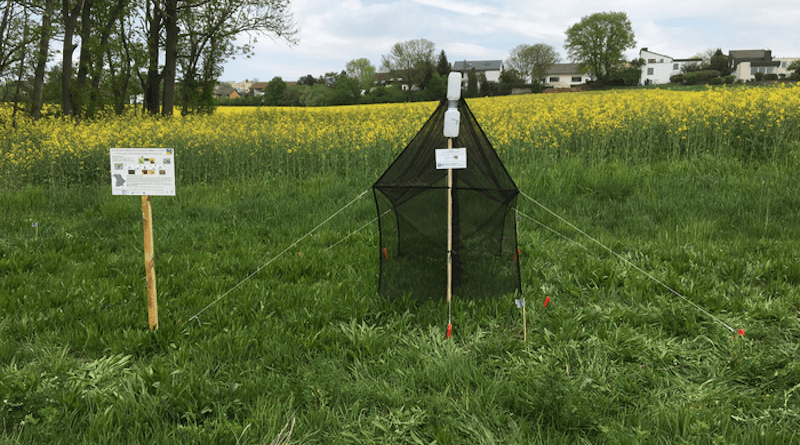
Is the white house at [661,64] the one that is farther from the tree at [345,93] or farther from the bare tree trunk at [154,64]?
the bare tree trunk at [154,64]

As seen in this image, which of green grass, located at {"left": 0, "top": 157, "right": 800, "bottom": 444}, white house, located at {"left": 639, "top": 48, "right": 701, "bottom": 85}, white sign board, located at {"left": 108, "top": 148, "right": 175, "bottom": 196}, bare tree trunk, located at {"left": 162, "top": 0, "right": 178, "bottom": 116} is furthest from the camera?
white house, located at {"left": 639, "top": 48, "right": 701, "bottom": 85}

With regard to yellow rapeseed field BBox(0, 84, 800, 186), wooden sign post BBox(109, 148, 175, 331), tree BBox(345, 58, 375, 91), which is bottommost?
wooden sign post BBox(109, 148, 175, 331)

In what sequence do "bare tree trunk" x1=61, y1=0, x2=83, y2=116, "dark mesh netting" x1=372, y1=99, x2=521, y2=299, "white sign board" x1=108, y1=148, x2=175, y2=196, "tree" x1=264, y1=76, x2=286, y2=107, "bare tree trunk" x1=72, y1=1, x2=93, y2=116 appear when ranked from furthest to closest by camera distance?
"tree" x1=264, y1=76, x2=286, y2=107 → "bare tree trunk" x1=72, y1=1, x2=93, y2=116 → "bare tree trunk" x1=61, y1=0, x2=83, y2=116 → "dark mesh netting" x1=372, y1=99, x2=521, y2=299 → "white sign board" x1=108, y1=148, x2=175, y2=196

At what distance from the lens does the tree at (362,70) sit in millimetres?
66300

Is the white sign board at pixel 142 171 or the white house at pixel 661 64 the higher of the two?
the white house at pixel 661 64

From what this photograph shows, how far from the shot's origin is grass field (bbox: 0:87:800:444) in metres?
2.25

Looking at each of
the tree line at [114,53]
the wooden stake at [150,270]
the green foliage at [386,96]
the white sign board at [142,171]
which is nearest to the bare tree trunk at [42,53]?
the tree line at [114,53]

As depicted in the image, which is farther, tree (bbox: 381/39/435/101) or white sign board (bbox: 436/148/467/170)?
tree (bbox: 381/39/435/101)

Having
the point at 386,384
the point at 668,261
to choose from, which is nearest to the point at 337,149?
the point at 668,261

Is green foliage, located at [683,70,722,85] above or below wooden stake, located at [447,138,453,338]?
above

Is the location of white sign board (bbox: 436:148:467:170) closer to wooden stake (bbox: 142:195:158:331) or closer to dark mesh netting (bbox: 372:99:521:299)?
dark mesh netting (bbox: 372:99:521:299)

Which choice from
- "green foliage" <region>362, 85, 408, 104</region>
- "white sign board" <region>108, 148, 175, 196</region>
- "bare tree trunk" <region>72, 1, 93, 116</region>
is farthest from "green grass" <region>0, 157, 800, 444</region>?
"green foliage" <region>362, 85, 408, 104</region>

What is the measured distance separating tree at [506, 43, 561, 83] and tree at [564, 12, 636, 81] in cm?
284

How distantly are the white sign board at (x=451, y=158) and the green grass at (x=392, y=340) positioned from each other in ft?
3.56
